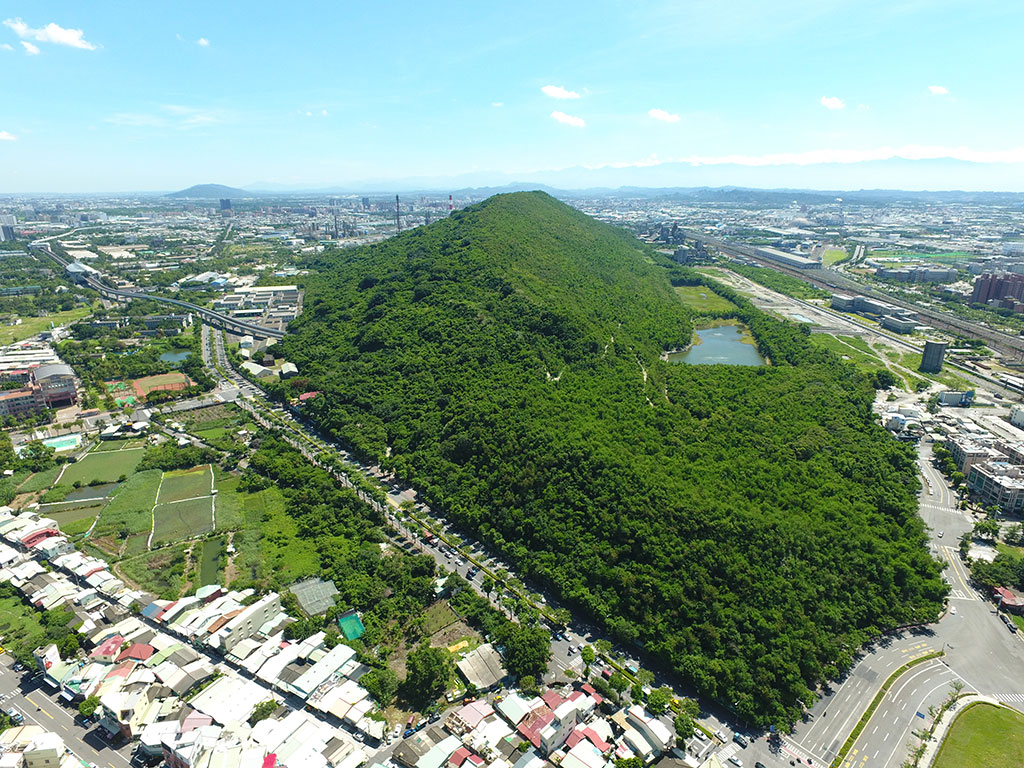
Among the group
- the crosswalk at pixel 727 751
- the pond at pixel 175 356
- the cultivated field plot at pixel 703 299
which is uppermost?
the cultivated field plot at pixel 703 299

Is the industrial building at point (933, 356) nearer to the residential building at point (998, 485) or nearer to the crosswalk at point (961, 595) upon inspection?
the residential building at point (998, 485)

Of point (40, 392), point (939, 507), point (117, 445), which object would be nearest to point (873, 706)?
point (939, 507)

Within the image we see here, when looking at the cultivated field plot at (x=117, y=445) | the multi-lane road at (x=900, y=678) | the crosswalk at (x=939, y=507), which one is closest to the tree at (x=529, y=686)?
the multi-lane road at (x=900, y=678)

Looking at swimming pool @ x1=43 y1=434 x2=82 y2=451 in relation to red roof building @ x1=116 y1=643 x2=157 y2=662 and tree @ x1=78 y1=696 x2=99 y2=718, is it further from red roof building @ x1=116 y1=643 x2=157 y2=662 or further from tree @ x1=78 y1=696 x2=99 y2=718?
tree @ x1=78 y1=696 x2=99 y2=718

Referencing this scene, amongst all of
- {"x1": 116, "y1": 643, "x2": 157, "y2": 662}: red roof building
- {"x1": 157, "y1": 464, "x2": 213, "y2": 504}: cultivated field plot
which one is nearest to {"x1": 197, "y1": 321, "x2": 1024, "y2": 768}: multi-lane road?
{"x1": 116, "y1": 643, "x2": 157, "y2": 662}: red roof building

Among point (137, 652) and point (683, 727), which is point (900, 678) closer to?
point (683, 727)

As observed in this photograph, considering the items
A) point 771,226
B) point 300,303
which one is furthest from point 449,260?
point 771,226

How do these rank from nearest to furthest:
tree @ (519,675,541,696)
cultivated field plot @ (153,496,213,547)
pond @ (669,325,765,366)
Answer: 1. tree @ (519,675,541,696)
2. cultivated field plot @ (153,496,213,547)
3. pond @ (669,325,765,366)
